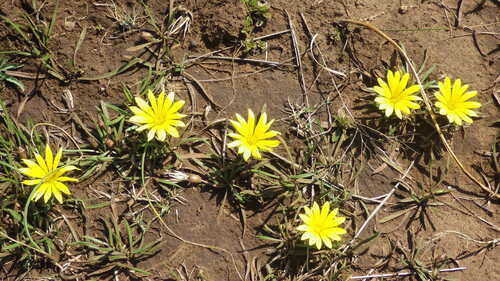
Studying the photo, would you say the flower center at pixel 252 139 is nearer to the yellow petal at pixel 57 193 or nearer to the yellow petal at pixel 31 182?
the yellow petal at pixel 57 193

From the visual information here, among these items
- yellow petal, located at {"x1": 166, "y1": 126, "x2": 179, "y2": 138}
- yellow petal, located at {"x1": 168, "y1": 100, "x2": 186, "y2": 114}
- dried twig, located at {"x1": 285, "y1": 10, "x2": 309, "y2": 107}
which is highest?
dried twig, located at {"x1": 285, "y1": 10, "x2": 309, "y2": 107}

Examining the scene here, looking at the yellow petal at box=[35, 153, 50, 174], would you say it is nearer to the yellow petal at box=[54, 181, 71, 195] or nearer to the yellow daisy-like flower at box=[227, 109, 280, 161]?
the yellow petal at box=[54, 181, 71, 195]

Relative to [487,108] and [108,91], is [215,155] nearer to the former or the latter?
[108,91]

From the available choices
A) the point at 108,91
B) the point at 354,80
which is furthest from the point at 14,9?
the point at 354,80

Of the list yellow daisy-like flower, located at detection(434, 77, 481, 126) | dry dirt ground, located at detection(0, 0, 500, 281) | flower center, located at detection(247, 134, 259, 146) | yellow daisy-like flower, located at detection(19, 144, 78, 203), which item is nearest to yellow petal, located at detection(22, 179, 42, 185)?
yellow daisy-like flower, located at detection(19, 144, 78, 203)

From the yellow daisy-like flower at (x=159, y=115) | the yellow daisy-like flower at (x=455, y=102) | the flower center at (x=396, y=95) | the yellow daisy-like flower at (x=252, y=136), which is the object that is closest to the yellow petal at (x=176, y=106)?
the yellow daisy-like flower at (x=159, y=115)

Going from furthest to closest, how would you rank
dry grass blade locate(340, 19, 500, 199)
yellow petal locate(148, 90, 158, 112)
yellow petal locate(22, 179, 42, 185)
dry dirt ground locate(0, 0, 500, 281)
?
dry grass blade locate(340, 19, 500, 199) < dry dirt ground locate(0, 0, 500, 281) < yellow petal locate(148, 90, 158, 112) < yellow petal locate(22, 179, 42, 185)
